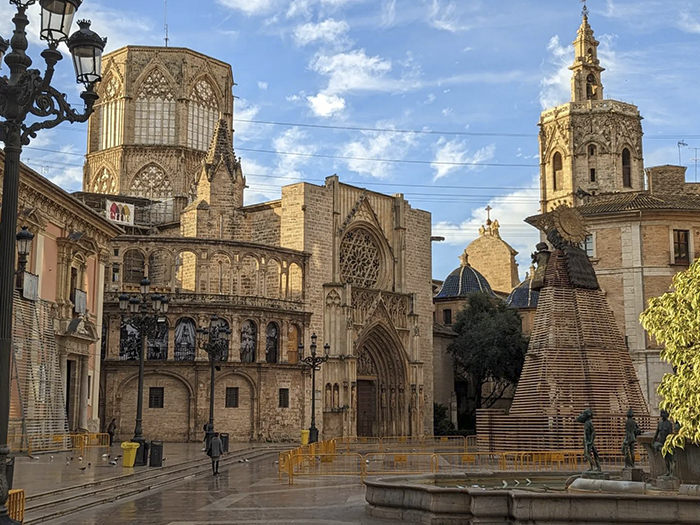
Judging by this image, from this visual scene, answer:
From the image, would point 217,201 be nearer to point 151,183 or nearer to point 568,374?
point 151,183

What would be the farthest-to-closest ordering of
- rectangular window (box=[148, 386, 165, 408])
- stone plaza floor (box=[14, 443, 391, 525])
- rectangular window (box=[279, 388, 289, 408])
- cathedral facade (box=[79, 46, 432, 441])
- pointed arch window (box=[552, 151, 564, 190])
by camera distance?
pointed arch window (box=[552, 151, 564, 190]), rectangular window (box=[279, 388, 289, 408]), cathedral facade (box=[79, 46, 432, 441]), rectangular window (box=[148, 386, 165, 408]), stone plaza floor (box=[14, 443, 391, 525])

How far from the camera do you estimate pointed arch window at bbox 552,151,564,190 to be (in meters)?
69.9

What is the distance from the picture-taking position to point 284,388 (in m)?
45.5

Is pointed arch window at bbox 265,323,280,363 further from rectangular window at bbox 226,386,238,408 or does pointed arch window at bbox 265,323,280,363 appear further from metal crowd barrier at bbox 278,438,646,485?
metal crowd barrier at bbox 278,438,646,485

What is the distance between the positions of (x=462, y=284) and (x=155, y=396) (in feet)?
94.6

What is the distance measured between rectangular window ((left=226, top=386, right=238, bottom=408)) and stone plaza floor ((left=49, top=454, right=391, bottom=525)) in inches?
840

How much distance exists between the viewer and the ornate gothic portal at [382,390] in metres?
51.8

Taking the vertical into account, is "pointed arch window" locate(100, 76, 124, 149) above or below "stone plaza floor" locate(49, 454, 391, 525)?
above

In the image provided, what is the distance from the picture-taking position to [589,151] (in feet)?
225

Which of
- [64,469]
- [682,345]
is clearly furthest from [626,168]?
[682,345]

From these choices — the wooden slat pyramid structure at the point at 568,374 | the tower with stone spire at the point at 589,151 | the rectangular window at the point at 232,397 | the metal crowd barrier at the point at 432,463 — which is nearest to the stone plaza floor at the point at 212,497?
the metal crowd barrier at the point at 432,463

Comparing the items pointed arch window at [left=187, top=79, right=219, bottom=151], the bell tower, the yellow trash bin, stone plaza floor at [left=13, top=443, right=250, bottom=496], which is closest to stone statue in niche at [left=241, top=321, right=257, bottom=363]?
stone plaza floor at [left=13, top=443, right=250, bottom=496]

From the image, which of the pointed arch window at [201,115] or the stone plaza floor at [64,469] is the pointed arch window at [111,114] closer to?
the pointed arch window at [201,115]

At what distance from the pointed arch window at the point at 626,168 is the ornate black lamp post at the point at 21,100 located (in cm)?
6288
